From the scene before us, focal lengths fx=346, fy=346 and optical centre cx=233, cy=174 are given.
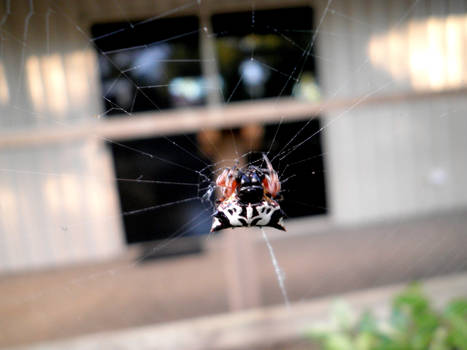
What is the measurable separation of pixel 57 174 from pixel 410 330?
13.7 feet

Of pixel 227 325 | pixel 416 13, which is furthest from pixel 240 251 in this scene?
pixel 416 13

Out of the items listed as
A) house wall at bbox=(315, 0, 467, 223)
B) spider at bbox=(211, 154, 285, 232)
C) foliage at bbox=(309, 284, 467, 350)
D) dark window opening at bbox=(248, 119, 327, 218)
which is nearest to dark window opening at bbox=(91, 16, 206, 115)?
dark window opening at bbox=(248, 119, 327, 218)

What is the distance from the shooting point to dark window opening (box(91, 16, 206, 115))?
14.5ft

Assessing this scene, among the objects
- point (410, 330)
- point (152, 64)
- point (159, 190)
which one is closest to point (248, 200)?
point (410, 330)

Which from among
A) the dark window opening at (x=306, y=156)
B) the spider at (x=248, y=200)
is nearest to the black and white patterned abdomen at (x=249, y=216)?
the spider at (x=248, y=200)

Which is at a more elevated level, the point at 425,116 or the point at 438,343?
the point at 425,116

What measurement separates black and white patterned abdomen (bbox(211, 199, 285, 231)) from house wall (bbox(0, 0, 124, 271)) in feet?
10.3

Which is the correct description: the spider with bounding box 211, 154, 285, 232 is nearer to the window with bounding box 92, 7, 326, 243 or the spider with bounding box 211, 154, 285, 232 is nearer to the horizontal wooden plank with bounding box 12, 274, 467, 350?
the horizontal wooden plank with bounding box 12, 274, 467, 350

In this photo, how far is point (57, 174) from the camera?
4.40 m

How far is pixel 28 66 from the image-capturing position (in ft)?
12.9

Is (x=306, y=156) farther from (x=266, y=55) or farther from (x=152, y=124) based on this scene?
(x=152, y=124)

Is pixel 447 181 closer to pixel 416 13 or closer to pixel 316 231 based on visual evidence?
pixel 316 231

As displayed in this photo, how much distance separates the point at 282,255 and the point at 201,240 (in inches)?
47.0

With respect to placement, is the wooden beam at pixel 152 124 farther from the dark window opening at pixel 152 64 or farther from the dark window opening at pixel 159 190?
the dark window opening at pixel 159 190
